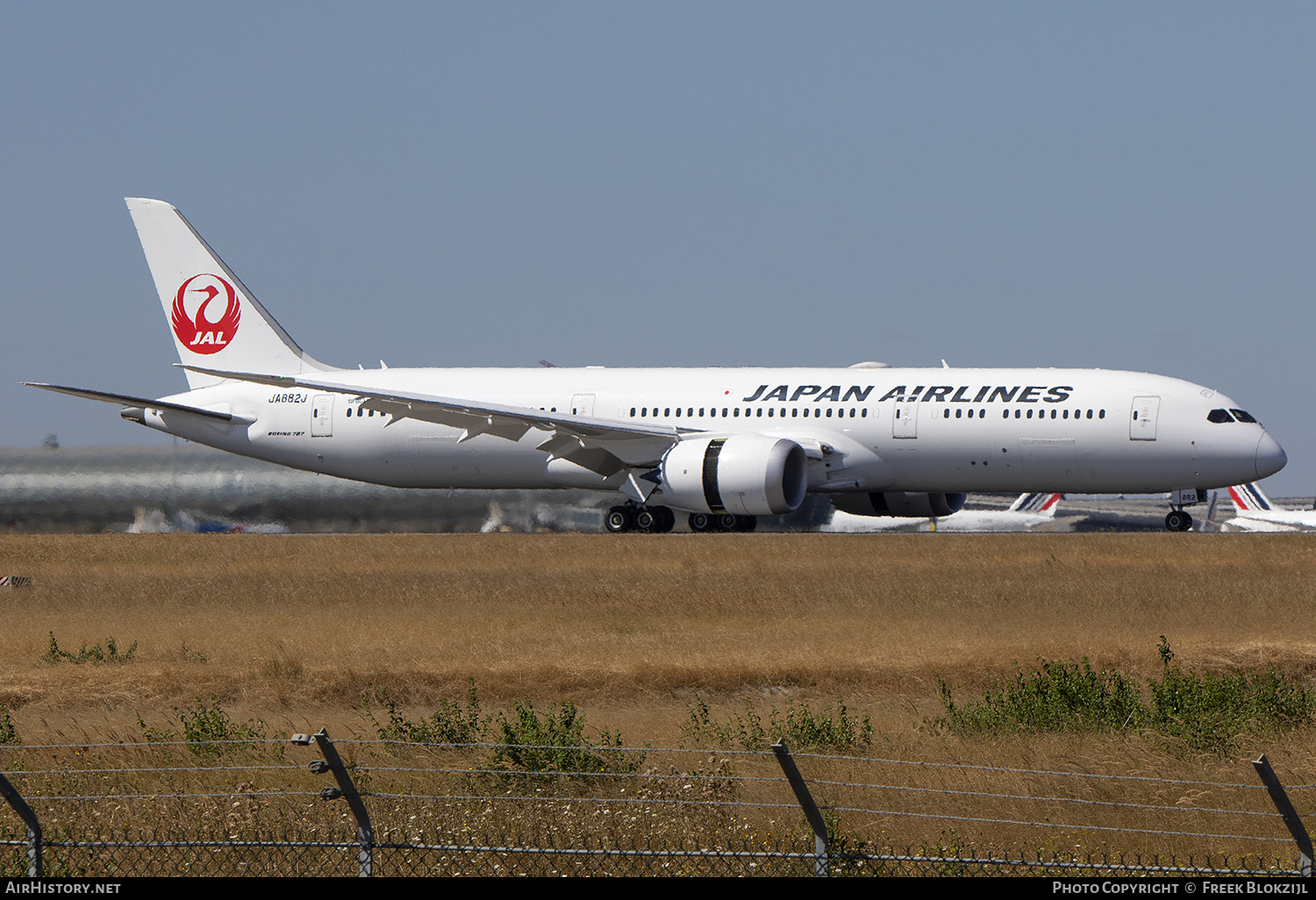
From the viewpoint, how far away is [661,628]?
70.8ft

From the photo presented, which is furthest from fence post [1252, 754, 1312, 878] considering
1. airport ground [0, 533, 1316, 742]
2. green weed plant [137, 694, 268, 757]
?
green weed plant [137, 694, 268, 757]

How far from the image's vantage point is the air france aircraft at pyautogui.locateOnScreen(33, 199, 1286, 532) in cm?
3412

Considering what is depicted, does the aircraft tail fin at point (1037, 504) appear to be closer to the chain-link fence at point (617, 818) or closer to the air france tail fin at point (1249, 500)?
the air france tail fin at point (1249, 500)

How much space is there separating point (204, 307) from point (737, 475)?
59.8ft

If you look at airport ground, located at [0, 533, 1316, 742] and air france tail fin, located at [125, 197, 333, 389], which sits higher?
air france tail fin, located at [125, 197, 333, 389]

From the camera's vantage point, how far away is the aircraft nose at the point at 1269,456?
112ft

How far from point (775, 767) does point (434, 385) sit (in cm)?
2872

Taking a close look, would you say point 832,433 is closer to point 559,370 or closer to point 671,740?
point 559,370

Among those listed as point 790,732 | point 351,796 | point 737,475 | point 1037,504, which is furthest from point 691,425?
point 1037,504

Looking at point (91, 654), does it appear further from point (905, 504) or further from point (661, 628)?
point (905, 504)

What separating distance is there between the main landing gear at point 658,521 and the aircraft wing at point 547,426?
1.19 meters

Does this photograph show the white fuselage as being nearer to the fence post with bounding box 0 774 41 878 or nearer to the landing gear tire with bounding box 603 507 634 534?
the landing gear tire with bounding box 603 507 634 534

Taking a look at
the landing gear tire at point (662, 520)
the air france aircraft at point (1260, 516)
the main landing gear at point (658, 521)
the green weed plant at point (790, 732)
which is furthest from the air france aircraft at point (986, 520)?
the green weed plant at point (790, 732)

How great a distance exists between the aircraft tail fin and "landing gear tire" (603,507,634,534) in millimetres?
31332
